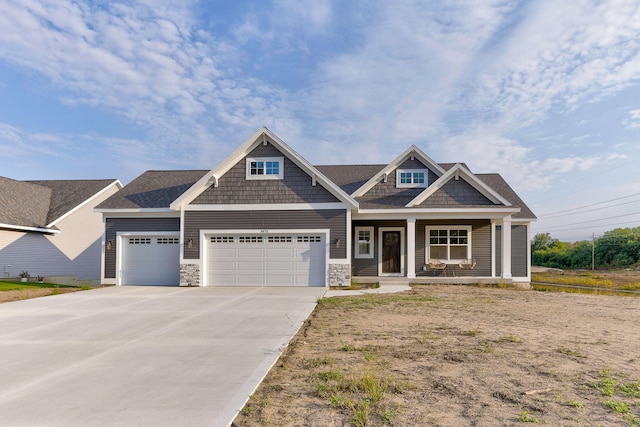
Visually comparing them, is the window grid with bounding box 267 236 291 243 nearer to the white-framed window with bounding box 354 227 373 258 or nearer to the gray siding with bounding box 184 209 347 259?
the gray siding with bounding box 184 209 347 259

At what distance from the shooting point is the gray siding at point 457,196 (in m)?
17.2

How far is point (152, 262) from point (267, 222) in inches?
211

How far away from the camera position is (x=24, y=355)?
6.26m

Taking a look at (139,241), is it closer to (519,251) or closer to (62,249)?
(62,249)

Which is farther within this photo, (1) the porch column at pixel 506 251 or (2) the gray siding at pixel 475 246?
(2) the gray siding at pixel 475 246

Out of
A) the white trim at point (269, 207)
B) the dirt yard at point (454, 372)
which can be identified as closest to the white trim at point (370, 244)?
the white trim at point (269, 207)

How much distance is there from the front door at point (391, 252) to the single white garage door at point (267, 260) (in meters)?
3.50

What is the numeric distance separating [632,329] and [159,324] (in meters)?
9.51

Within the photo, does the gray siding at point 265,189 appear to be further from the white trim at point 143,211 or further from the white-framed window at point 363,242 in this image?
the white-framed window at point 363,242

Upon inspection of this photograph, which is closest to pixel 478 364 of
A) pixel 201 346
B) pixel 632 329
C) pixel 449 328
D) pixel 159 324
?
pixel 449 328

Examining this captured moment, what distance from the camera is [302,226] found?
16484mm

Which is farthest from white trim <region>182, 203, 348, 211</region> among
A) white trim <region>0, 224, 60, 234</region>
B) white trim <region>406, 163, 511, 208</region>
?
white trim <region>0, 224, 60, 234</region>

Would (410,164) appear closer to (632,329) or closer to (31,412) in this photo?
(632,329)

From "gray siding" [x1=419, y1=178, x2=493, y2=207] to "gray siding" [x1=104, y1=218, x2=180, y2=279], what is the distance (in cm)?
1059
